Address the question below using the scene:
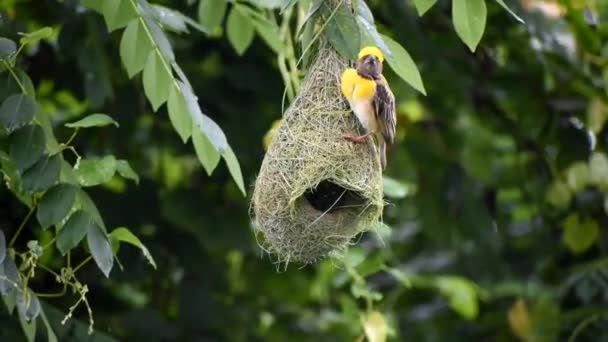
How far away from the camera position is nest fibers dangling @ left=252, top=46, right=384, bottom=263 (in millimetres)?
2863

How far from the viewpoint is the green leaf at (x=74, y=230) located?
8.76 ft

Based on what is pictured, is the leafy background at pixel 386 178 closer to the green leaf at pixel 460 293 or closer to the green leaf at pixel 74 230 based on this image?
the green leaf at pixel 460 293

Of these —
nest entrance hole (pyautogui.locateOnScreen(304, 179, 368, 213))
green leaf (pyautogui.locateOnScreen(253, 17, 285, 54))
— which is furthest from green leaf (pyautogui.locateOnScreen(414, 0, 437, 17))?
green leaf (pyautogui.locateOnScreen(253, 17, 285, 54))

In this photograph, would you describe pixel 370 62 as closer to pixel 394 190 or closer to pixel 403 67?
pixel 403 67

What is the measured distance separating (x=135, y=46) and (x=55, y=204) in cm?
44

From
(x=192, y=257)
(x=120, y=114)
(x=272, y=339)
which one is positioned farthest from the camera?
(x=272, y=339)

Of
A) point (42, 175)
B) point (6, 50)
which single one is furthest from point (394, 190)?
point (6, 50)

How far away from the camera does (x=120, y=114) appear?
4438 millimetres

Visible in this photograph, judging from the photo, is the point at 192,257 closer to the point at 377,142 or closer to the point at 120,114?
the point at 120,114

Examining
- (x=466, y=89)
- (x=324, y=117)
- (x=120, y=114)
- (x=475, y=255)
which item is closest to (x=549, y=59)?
(x=466, y=89)

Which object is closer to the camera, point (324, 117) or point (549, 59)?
point (324, 117)

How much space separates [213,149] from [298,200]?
24 cm

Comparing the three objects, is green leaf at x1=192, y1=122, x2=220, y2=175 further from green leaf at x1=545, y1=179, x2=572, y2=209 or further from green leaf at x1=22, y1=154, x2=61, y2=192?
green leaf at x1=545, y1=179, x2=572, y2=209

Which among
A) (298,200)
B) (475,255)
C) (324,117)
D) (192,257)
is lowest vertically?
(475,255)
